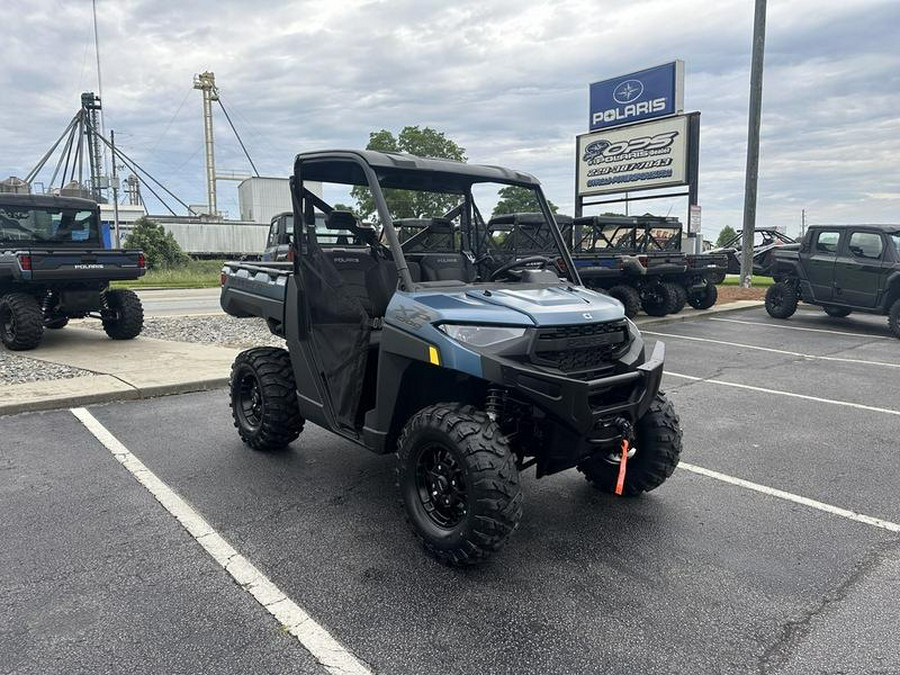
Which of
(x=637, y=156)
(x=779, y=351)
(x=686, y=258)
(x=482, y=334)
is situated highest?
(x=637, y=156)

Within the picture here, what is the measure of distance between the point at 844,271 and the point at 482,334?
11.5 metres

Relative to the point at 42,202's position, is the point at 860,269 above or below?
below

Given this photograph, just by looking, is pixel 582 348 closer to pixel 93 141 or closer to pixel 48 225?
pixel 48 225

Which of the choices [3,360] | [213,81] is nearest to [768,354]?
[3,360]

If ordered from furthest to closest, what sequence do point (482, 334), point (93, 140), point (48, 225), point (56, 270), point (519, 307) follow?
1. point (93, 140)
2. point (48, 225)
3. point (56, 270)
4. point (519, 307)
5. point (482, 334)

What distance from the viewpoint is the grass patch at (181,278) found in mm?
26938

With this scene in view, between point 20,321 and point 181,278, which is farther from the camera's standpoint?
point 181,278

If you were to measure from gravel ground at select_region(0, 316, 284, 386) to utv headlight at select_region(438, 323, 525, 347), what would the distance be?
19.4ft

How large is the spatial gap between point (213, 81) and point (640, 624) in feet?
293

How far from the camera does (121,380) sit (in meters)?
7.16

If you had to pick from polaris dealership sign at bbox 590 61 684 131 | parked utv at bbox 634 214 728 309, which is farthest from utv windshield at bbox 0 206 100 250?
polaris dealership sign at bbox 590 61 684 131

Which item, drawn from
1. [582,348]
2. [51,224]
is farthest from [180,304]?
[582,348]

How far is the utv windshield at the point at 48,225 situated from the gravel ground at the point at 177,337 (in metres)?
1.78

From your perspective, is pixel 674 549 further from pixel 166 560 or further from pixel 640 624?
pixel 166 560
